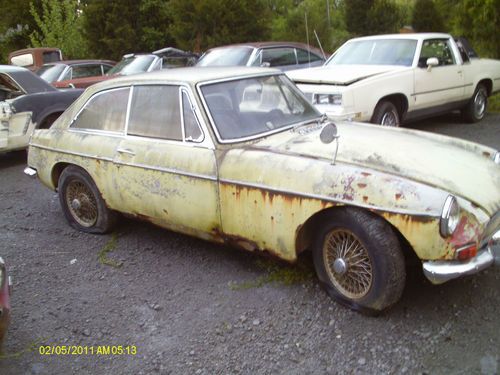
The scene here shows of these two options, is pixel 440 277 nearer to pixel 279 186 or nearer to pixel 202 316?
pixel 279 186

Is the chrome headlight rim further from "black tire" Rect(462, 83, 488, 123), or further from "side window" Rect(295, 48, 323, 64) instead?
"side window" Rect(295, 48, 323, 64)

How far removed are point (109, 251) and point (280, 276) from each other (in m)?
1.70

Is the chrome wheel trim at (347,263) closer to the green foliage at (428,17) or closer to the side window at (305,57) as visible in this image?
the side window at (305,57)

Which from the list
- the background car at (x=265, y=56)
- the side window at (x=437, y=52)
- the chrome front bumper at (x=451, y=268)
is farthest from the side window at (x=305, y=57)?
the chrome front bumper at (x=451, y=268)

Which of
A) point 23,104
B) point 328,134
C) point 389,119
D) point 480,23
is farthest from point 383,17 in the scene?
point 328,134

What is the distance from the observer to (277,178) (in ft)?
11.7

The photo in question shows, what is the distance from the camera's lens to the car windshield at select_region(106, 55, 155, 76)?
39.7 ft

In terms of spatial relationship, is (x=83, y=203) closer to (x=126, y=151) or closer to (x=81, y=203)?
(x=81, y=203)

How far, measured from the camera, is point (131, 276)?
14.1 ft

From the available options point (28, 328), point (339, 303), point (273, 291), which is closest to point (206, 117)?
point (273, 291)

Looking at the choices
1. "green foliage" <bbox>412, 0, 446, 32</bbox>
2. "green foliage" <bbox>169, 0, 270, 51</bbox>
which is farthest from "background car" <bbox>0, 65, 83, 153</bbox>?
"green foliage" <bbox>412, 0, 446, 32</bbox>

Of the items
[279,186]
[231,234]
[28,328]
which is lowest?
[28,328]

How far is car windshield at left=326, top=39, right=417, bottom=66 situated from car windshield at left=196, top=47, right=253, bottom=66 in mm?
2133

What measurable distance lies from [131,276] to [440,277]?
242 cm
